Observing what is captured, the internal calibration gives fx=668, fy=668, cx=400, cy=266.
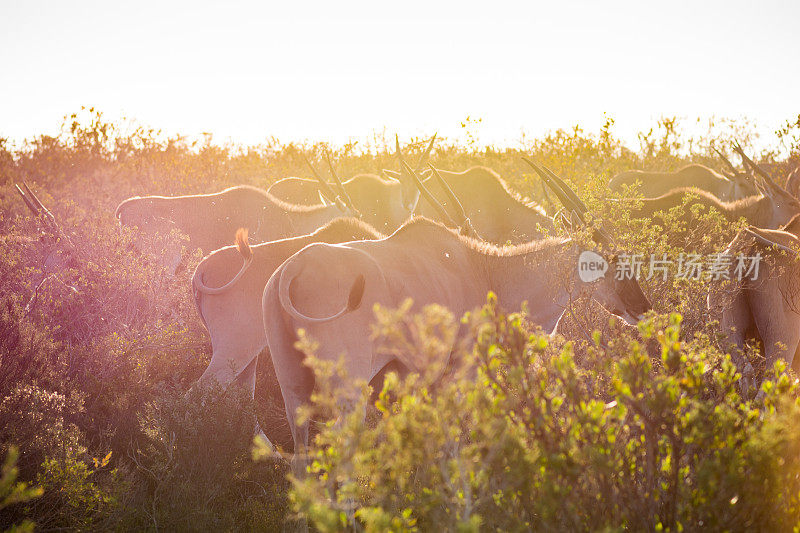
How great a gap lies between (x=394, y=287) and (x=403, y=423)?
2.47 metres

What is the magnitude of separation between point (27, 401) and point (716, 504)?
14.0ft

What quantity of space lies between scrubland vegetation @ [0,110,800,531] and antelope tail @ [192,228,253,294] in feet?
2.92

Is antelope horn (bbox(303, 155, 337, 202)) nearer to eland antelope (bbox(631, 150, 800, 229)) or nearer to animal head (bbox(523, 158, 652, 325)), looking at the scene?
eland antelope (bbox(631, 150, 800, 229))

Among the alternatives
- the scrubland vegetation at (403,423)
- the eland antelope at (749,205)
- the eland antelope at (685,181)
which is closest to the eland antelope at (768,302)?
the scrubland vegetation at (403,423)

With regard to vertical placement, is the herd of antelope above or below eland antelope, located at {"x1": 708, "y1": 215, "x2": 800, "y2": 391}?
above

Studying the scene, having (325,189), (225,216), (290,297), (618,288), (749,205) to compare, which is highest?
(325,189)

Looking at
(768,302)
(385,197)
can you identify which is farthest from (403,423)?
(385,197)

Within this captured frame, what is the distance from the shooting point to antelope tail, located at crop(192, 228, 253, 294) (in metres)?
5.49

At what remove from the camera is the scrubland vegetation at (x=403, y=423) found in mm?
2426

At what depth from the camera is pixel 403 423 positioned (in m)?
2.38

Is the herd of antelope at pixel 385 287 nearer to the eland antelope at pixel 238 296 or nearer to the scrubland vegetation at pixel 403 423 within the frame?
the eland antelope at pixel 238 296

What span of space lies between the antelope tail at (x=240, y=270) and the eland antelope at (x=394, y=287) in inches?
35.8

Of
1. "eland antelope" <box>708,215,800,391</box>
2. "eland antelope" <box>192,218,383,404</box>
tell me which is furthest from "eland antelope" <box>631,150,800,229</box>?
"eland antelope" <box>192,218,383,404</box>

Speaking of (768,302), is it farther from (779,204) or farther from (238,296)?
(779,204)
